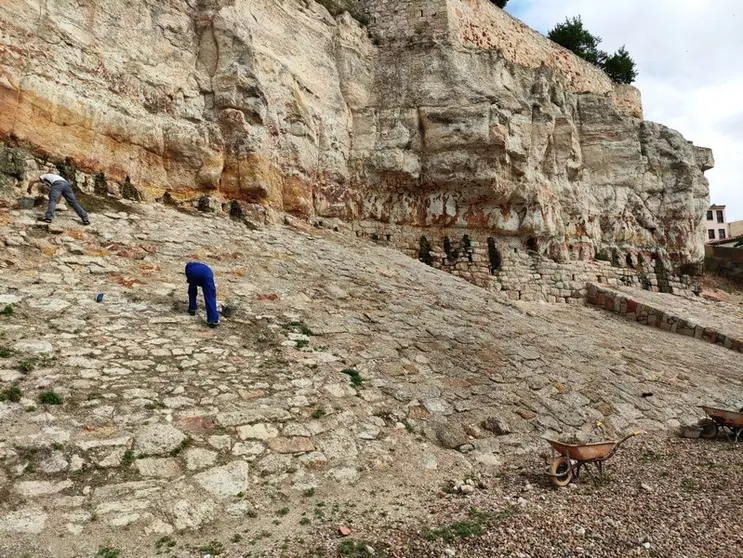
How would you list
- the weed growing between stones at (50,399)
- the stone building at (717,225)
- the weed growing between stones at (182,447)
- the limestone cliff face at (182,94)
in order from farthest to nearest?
the stone building at (717,225), the limestone cliff face at (182,94), the weed growing between stones at (50,399), the weed growing between stones at (182,447)

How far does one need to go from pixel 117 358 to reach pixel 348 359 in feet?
7.57

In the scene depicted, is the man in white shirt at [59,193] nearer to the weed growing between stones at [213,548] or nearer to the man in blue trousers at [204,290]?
the man in blue trousers at [204,290]

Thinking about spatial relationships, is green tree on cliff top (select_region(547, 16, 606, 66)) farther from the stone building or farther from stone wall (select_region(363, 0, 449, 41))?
the stone building

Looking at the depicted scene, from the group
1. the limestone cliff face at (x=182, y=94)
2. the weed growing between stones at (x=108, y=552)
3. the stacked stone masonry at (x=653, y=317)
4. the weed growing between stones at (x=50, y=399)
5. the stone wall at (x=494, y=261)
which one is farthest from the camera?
the stone wall at (x=494, y=261)

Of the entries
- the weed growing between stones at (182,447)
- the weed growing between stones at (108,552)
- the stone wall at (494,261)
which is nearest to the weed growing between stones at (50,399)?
the weed growing between stones at (182,447)

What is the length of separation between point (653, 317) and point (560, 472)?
30.5 feet

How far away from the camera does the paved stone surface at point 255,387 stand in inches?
130

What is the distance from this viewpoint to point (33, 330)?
4590mm

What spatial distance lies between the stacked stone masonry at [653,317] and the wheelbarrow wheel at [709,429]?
609cm

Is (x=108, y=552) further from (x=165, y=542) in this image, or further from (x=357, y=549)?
(x=357, y=549)

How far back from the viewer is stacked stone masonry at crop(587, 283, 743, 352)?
11.2m

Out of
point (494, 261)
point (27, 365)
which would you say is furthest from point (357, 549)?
point (494, 261)

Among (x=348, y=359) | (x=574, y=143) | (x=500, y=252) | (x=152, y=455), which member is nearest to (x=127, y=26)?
(x=348, y=359)

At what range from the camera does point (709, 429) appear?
5.97 meters
